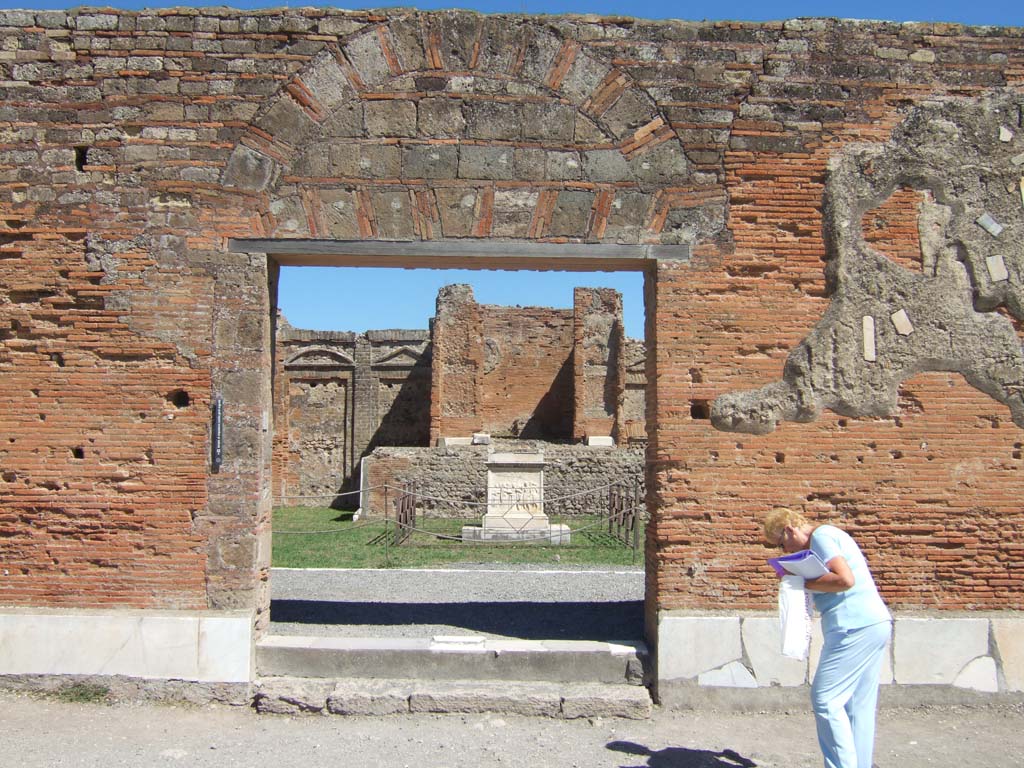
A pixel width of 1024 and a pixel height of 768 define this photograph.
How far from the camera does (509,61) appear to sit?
5.86m

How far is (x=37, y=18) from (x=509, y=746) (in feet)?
18.5

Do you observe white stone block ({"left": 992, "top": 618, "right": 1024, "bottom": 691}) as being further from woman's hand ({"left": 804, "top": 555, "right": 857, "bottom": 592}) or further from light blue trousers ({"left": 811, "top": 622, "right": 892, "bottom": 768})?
woman's hand ({"left": 804, "top": 555, "right": 857, "bottom": 592})

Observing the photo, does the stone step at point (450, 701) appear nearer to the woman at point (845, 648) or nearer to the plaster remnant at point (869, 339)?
the woman at point (845, 648)

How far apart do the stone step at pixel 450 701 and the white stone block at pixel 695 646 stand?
0.90 feet

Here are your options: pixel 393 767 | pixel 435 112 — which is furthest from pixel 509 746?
pixel 435 112

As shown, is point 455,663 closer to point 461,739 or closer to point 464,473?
point 461,739

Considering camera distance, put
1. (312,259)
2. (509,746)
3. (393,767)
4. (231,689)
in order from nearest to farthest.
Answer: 1. (393,767)
2. (509,746)
3. (231,689)
4. (312,259)

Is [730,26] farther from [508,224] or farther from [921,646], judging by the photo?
[921,646]

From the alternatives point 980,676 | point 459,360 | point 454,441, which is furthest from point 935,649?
point 459,360

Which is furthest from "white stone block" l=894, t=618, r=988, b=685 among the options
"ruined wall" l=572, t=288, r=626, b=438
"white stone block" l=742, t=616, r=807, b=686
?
"ruined wall" l=572, t=288, r=626, b=438

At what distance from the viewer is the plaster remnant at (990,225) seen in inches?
230

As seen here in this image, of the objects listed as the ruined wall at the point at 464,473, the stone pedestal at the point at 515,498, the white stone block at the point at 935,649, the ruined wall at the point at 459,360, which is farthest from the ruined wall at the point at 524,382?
the white stone block at the point at 935,649

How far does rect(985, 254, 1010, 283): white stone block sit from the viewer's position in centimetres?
582

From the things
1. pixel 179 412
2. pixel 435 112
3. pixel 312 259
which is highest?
pixel 435 112
